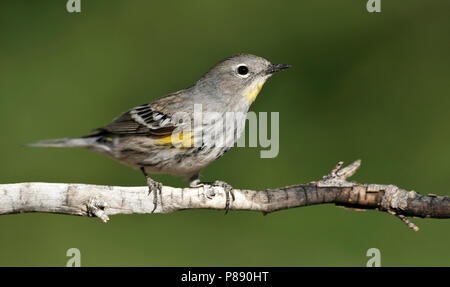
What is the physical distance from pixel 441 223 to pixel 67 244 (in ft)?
10.7

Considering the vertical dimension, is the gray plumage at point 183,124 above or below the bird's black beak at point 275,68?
below

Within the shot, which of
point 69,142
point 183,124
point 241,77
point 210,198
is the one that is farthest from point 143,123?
point 210,198

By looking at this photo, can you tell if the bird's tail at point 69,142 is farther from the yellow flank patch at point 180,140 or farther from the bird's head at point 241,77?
the bird's head at point 241,77

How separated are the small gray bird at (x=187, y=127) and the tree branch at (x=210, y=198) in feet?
A: 1.16

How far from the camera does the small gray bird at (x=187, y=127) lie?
4.11 meters

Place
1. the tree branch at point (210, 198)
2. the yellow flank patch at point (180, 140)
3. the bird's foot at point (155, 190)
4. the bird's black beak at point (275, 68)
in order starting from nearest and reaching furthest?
the tree branch at point (210, 198), the bird's foot at point (155, 190), the yellow flank patch at point (180, 140), the bird's black beak at point (275, 68)

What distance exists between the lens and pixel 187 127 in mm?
4176

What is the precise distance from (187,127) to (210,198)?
2.37 feet

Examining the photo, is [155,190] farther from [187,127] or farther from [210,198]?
[187,127]

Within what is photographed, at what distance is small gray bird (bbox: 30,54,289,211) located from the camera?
4.11 metres

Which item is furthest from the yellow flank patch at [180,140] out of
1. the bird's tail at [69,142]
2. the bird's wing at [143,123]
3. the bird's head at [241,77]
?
the bird's tail at [69,142]

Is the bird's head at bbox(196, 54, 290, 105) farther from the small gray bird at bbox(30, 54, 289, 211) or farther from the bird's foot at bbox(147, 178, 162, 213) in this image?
the bird's foot at bbox(147, 178, 162, 213)

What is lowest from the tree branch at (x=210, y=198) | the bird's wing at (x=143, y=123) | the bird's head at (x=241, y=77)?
the tree branch at (x=210, y=198)

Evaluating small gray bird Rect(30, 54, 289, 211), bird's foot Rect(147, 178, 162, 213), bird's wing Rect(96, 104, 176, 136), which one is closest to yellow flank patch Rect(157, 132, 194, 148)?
small gray bird Rect(30, 54, 289, 211)
